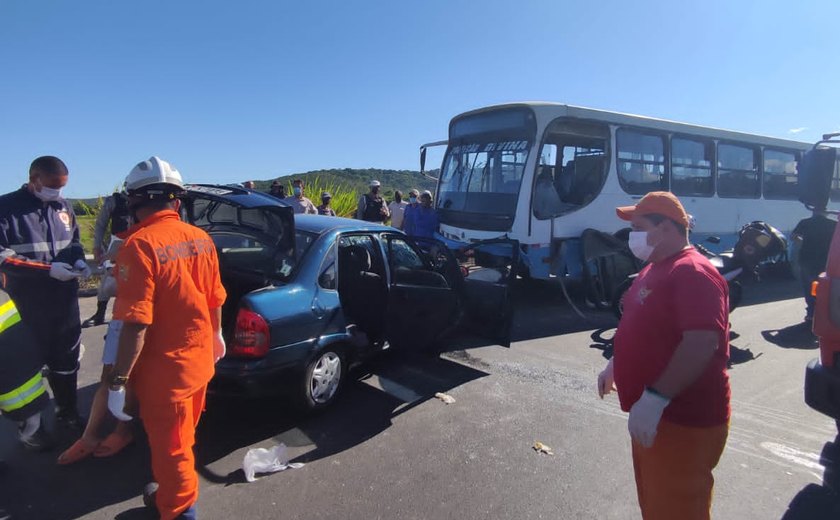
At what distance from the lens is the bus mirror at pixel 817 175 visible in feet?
15.3

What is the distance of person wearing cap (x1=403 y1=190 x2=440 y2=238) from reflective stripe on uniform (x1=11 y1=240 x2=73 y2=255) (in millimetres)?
5995

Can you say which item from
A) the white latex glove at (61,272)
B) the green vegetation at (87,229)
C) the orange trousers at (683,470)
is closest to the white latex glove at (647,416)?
the orange trousers at (683,470)

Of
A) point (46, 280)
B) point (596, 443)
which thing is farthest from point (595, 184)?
point (46, 280)

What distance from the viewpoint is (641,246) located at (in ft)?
7.96

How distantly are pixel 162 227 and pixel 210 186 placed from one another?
1997mm

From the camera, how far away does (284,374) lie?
144 inches

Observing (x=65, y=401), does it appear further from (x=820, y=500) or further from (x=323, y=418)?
(x=820, y=500)

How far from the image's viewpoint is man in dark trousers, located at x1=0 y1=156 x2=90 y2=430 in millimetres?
3461

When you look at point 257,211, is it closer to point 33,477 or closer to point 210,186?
point 210,186

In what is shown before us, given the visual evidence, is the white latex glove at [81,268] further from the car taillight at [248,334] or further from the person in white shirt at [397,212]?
the person in white shirt at [397,212]

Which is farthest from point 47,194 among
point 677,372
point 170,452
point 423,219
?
point 423,219

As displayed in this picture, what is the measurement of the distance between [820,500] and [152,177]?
4.27 m

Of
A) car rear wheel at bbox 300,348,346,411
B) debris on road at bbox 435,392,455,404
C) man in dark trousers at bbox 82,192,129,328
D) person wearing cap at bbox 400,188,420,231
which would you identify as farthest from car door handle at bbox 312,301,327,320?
person wearing cap at bbox 400,188,420,231

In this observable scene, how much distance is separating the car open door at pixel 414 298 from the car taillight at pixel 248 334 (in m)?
1.21
